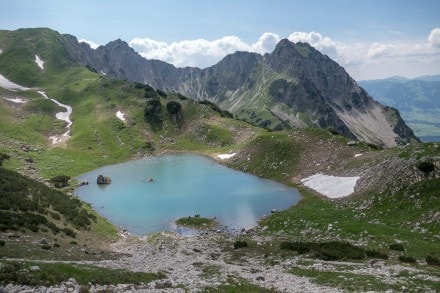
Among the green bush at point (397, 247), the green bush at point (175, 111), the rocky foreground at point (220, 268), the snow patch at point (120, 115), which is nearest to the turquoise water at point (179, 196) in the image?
the rocky foreground at point (220, 268)

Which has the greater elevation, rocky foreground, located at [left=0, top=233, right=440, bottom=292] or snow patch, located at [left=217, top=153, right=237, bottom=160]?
snow patch, located at [left=217, top=153, right=237, bottom=160]

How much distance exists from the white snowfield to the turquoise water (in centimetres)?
425

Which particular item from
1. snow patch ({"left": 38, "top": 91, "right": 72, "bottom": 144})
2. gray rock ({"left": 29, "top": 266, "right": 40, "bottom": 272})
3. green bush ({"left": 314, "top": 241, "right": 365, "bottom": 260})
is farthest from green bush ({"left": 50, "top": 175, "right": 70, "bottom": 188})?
gray rock ({"left": 29, "top": 266, "right": 40, "bottom": 272})

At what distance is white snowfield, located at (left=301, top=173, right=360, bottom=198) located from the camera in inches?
2611

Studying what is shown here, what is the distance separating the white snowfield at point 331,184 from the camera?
218 ft

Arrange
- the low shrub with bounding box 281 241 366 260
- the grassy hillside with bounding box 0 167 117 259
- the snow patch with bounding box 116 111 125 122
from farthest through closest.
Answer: the snow patch with bounding box 116 111 125 122
the low shrub with bounding box 281 241 366 260
the grassy hillside with bounding box 0 167 117 259

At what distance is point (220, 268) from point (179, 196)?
41.2 meters

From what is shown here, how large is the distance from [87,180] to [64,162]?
18543 mm

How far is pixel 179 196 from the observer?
2940 inches

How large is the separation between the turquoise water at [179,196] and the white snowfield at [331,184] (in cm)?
425

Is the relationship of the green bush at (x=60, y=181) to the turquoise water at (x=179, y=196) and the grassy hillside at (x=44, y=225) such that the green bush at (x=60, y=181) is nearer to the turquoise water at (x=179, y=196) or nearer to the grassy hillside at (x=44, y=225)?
the turquoise water at (x=179, y=196)

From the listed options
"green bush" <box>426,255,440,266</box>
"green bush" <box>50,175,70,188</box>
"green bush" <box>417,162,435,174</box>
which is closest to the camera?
"green bush" <box>426,255,440,266</box>

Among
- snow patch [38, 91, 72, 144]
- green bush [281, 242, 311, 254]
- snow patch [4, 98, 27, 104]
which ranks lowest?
green bush [281, 242, 311, 254]

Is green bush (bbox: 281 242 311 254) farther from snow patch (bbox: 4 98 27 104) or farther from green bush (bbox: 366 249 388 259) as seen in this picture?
snow patch (bbox: 4 98 27 104)
